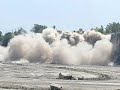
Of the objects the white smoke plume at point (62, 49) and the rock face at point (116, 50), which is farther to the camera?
the rock face at point (116, 50)

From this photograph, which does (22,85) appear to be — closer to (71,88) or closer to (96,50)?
(71,88)

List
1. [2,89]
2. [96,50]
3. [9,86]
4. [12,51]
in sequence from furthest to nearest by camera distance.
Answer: [12,51] → [96,50] → [9,86] → [2,89]

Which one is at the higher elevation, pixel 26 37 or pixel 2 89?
pixel 26 37

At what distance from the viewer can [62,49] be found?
99938mm

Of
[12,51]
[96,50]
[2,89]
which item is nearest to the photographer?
[2,89]

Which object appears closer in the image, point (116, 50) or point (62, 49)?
point (62, 49)

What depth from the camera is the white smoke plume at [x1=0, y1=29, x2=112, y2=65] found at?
98812 millimetres

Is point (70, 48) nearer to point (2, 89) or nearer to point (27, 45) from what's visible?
point (27, 45)

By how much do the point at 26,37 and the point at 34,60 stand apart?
7809 mm

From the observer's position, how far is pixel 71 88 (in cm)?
4009

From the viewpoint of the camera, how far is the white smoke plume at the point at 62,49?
9881 cm

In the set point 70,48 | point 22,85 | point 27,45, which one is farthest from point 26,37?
point 22,85

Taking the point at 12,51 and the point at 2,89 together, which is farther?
the point at 12,51

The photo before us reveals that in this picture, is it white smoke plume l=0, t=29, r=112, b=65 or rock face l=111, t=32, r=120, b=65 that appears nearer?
white smoke plume l=0, t=29, r=112, b=65
